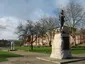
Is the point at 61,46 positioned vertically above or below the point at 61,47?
above

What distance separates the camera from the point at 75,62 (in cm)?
1692

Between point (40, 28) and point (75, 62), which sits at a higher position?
point (40, 28)

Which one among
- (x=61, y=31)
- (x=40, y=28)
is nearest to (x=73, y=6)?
(x=40, y=28)

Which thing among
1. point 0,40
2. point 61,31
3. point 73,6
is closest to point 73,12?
point 73,6

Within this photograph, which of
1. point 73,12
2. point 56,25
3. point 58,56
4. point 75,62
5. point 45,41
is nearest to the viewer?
point 75,62

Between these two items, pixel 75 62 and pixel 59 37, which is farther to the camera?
pixel 59 37

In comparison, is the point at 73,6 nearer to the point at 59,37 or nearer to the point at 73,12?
the point at 73,12

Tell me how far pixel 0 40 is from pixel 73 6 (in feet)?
150

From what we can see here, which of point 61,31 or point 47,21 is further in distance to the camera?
point 47,21

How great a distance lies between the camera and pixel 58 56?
19406mm

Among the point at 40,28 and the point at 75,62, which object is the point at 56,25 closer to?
the point at 40,28

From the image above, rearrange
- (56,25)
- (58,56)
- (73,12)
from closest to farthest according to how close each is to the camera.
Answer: (58,56) → (73,12) → (56,25)

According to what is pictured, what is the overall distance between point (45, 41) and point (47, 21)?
1562 centimetres

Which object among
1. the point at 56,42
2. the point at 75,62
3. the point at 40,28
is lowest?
the point at 75,62
